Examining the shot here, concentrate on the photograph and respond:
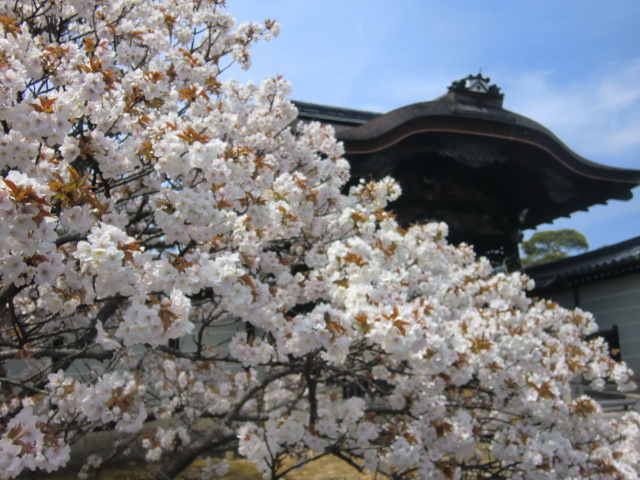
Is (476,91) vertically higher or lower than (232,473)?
higher

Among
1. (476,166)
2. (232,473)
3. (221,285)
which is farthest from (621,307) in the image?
(221,285)

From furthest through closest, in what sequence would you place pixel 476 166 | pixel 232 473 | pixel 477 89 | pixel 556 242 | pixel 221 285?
pixel 556 242 < pixel 477 89 < pixel 476 166 < pixel 232 473 < pixel 221 285

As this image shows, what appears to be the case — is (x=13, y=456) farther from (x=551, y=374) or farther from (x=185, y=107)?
(x=551, y=374)

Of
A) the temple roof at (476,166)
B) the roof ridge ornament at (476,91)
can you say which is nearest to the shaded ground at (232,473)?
the temple roof at (476,166)

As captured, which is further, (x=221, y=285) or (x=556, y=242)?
(x=556, y=242)

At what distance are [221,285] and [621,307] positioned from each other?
11.2m

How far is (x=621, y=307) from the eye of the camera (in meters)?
11.2

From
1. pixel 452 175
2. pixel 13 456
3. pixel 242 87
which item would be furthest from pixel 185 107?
pixel 452 175

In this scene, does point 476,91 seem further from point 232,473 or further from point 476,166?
point 232,473

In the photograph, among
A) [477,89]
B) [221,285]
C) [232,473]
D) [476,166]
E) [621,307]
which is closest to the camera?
[221,285]

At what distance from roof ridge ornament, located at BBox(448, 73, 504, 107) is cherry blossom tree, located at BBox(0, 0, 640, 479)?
398 cm

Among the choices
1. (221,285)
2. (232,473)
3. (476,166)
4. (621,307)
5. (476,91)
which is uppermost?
(476,91)

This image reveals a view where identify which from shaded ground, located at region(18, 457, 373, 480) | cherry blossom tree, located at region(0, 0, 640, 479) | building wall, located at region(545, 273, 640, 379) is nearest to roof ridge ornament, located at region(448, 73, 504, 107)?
cherry blossom tree, located at region(0, 0, 640, 479)

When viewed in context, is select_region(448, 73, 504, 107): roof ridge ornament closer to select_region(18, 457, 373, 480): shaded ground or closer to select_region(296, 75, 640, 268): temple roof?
select_region(296, 75, 640, 268): temple roof
